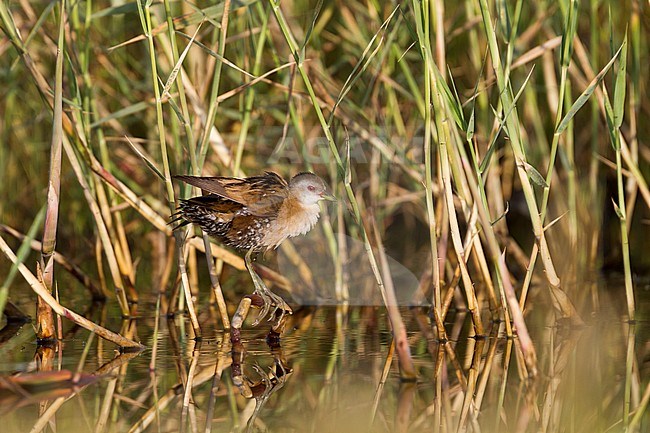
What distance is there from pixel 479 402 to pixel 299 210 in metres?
1.31

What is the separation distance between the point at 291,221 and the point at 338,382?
930mm

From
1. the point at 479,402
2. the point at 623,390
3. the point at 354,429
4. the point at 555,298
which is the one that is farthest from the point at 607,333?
the point at 354,429

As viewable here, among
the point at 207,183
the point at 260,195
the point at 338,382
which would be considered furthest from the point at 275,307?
the point at 338,382

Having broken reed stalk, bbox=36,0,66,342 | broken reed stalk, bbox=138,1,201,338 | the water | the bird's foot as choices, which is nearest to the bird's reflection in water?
the water

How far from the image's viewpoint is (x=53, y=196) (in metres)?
3.74

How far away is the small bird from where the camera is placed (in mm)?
4102

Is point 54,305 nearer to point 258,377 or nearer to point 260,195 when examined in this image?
point 258,377

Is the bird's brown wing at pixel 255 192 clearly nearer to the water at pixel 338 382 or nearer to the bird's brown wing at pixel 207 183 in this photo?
the bird's brown wing at pixel 207 183

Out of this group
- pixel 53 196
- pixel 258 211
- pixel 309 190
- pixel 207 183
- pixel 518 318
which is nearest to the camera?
pixel 518 318

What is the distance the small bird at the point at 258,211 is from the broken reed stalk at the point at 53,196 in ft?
1.68

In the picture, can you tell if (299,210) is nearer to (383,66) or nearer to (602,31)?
(383,66)

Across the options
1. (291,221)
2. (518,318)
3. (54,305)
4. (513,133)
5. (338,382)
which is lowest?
(338,382)

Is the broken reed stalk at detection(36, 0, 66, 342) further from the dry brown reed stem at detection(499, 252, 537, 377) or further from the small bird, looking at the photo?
the dry brown reed stem at detection(499, 252, 537, 377)

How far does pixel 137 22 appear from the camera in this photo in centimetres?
652
